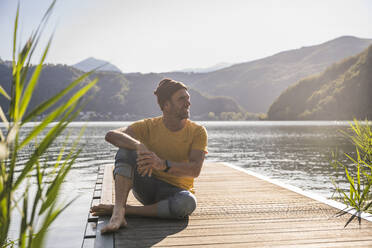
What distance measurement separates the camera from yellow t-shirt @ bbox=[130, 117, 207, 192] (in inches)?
123

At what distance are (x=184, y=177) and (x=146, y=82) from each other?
338 ft

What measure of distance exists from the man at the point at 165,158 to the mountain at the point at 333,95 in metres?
78.9

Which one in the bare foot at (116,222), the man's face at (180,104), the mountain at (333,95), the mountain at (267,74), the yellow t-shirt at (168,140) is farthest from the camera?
the mountain at (267,74)

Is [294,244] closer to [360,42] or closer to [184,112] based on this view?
[184,112]

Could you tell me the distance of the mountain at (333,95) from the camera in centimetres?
8012

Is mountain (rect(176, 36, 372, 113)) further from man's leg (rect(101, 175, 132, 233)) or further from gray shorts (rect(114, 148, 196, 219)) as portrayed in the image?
man's leg (rect(101, 175, 132, 233))

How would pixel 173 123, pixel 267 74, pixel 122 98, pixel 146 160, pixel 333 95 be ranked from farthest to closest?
pixel 267 74
pixel 122 98
pixel 333 95
pixel 173 123
pixel 146 160

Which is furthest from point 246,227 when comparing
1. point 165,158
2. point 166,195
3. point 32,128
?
point 32,128

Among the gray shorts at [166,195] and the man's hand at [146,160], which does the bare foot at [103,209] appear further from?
the man's hand at [146,160]

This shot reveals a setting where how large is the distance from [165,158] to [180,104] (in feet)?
1.72

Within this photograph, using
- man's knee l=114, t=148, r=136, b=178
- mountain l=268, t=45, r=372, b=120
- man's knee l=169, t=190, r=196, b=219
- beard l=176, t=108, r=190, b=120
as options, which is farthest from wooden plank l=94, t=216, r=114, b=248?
mountain l=268, t=45, r=372, b=120

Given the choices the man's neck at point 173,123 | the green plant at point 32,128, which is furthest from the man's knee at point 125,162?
the green plant at point 32,128

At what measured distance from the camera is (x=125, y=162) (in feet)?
9.49

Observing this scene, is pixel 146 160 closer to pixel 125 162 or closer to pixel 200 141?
pixel 125 162
